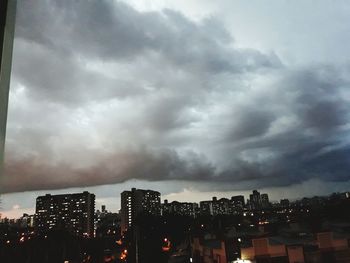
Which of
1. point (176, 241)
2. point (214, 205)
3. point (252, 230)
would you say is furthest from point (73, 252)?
point (214, 205)

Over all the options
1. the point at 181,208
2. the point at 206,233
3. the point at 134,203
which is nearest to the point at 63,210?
the point at 134,203

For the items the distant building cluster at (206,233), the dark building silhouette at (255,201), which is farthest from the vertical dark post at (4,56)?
the dark building silhouette at (255,201)

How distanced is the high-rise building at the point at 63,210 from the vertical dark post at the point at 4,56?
357 ft

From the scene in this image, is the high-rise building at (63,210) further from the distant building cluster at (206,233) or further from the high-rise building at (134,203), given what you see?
the high-rise building at (134,203)

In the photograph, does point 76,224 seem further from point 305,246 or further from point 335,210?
point 305,246

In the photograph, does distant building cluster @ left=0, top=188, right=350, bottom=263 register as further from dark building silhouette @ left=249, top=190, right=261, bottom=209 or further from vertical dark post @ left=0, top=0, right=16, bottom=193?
dark building silhouette @ left=249, top=190, right=261, bottom=209

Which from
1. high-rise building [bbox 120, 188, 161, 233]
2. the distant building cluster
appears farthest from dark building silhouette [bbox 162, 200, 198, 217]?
the distant building cluster

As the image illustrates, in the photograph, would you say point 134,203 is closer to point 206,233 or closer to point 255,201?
point 206,233

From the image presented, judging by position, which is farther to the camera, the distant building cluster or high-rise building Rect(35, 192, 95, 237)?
high-rise building Rect(35, 192, 95, 237)

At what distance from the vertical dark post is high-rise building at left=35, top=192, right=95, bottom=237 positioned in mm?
108695

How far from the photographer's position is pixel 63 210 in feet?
352

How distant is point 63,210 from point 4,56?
381 ft

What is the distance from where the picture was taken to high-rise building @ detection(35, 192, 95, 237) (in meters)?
105

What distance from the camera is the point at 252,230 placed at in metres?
21.2
